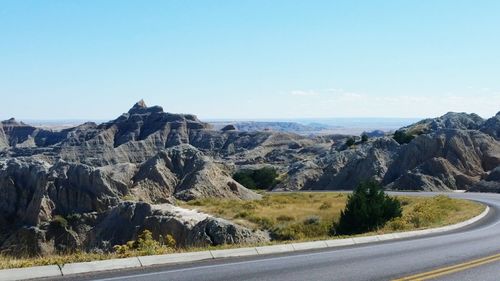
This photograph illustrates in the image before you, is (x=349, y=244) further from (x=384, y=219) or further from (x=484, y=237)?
(x=384, y=219)

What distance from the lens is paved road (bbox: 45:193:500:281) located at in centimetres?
1162

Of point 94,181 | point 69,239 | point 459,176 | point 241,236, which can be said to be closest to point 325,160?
point 459,176

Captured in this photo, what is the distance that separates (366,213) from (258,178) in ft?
186

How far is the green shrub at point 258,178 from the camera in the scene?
268ft

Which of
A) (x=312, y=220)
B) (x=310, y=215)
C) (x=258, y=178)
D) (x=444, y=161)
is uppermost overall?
(x=444, y=161)

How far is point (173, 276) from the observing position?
1134cm

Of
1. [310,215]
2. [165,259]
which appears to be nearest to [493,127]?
[310,215]

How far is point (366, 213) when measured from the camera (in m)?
28.7

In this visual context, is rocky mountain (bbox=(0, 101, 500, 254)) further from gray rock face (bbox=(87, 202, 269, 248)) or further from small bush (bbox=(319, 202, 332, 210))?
small bush (bbox=(319, 202, 332, 210))

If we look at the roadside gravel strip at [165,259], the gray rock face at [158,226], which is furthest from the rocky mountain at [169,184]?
the roadside gravel strip at [165,259]

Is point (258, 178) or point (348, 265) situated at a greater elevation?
point (348, 265)

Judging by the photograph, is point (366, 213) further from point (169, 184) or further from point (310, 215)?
point (169, 184)

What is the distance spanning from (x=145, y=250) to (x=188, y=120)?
159420mm

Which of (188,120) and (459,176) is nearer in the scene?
(459,176)
